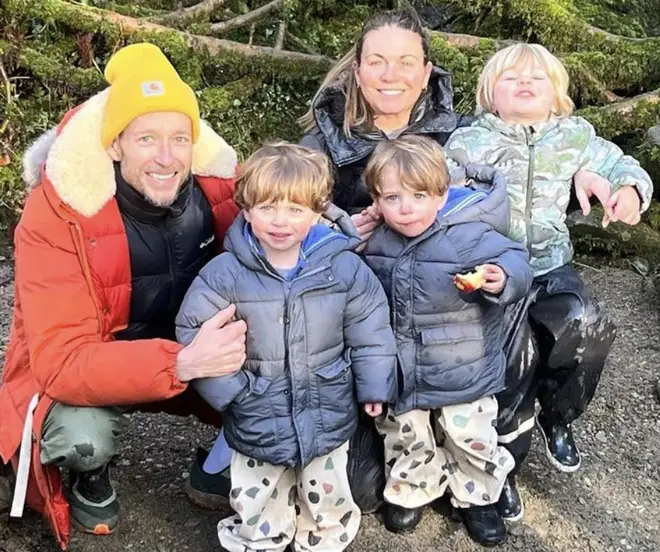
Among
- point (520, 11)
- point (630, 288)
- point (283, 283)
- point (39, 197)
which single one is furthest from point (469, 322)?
point (520, 11)

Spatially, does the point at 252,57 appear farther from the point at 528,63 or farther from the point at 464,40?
the point at 528,63

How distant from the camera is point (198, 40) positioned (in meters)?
5.76

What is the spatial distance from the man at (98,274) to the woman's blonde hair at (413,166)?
0.70m

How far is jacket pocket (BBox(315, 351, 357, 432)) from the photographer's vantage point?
9.35 ft

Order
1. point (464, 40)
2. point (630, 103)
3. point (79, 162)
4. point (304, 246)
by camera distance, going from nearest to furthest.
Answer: point (304, 246)
point (79, 162)
point (630, 103)
point (464, 40)

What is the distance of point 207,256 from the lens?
134 inches

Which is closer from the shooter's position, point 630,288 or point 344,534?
point 344,534

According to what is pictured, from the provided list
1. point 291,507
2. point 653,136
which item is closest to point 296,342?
point 291,507

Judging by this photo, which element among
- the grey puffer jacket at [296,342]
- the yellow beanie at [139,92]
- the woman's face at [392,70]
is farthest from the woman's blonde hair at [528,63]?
the yellow beanie at [139,92]

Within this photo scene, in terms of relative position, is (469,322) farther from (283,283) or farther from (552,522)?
(552,522)

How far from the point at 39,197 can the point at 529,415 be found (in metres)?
2.02

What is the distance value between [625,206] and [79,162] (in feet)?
6.70

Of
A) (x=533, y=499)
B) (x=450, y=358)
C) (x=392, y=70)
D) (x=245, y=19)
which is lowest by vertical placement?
(x=533, y=499)

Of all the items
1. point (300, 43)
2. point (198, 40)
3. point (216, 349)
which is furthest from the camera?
point (300, 43)
